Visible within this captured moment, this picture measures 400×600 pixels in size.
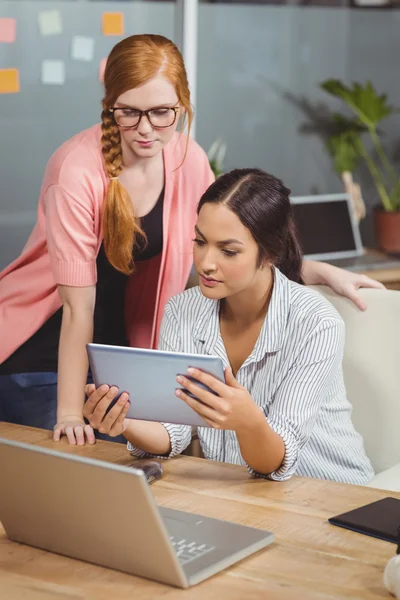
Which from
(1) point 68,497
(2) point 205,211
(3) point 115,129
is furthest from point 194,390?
(3) point 115,129

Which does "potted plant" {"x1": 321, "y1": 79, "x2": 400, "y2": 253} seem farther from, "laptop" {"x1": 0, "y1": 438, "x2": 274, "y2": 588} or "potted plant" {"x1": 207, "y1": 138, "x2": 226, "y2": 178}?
"laptop" {"x1": 0, "y1": 438, "x2": 274, "y2": 588}

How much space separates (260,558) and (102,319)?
100 cm

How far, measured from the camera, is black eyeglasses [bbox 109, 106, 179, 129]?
201 cm

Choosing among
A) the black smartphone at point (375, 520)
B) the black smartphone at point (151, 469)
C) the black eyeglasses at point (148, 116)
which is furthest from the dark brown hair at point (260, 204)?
the black smartphone at point (375, 520)

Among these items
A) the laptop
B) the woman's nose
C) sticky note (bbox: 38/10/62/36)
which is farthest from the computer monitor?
the laptop

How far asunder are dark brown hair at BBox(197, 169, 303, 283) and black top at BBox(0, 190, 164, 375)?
0.88 ft

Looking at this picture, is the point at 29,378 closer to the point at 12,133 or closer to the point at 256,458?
the point at 256,458

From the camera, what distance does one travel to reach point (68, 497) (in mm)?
1346

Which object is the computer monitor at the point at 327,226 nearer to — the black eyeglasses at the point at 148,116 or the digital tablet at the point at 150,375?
the black eyeglasses at the point at 148,116

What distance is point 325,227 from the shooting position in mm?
3885

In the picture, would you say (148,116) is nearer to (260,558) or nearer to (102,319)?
(102,319)

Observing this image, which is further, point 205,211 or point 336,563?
point 205,211

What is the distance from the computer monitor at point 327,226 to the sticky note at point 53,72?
3.20 ft

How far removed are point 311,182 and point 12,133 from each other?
1415 millimetres
